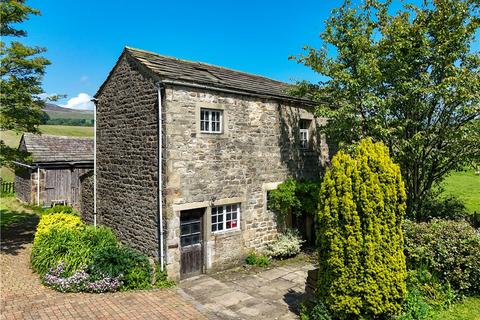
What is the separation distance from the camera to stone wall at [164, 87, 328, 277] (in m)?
10.2

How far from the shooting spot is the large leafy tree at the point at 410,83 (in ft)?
34.3

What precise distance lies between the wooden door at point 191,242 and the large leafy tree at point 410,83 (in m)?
5.75

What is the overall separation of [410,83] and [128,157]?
991cm

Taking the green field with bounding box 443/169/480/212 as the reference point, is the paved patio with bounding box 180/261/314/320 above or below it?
below

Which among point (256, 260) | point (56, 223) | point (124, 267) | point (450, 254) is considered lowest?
point (256, 260)

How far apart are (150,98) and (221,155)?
302 centimetres

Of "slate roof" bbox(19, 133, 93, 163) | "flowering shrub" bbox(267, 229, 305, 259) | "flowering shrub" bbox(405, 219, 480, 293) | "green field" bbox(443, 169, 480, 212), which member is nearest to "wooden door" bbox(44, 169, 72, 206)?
"slate roof" bbox(19, 133, 93, 163)

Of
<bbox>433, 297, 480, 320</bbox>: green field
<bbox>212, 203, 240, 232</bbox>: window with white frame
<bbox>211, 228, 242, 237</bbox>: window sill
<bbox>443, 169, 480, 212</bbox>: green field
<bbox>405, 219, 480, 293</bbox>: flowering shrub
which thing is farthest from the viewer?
<bbox>443, 169, 480, 212</bbox>: green field

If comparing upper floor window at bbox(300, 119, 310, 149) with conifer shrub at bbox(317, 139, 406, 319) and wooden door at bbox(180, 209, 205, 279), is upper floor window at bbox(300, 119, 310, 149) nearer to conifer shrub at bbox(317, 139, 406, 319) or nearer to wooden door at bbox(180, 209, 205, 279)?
wooden door at bbox(180, 209, 205, 279)

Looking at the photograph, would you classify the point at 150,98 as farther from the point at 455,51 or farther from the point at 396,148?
the point at 455,51

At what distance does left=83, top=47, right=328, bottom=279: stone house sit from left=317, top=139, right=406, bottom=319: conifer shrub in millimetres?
4783

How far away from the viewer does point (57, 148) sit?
22.9 m

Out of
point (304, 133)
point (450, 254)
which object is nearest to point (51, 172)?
point (304, 133)

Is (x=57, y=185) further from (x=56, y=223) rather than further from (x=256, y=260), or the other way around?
(x=256, y=260)
